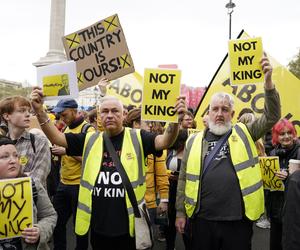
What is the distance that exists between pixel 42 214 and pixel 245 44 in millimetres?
2170

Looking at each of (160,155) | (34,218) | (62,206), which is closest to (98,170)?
(160,155)

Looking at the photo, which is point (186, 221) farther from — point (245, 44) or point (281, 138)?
point (245, 44)

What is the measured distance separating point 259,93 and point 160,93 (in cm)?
288

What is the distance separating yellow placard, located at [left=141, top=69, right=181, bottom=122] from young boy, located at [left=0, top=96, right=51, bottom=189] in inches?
35.3

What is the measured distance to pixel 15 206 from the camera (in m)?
2.07

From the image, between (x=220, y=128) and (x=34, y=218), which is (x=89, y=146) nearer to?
(x=34, y=218)

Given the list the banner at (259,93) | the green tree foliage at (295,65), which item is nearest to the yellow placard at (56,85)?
the banner at (259,93)

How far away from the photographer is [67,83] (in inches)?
122

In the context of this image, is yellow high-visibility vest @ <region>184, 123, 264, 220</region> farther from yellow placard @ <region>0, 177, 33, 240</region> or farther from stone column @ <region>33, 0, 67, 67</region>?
stone column @ <region>33, 0, 67, 67</region>

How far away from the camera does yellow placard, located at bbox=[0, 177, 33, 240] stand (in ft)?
6.68

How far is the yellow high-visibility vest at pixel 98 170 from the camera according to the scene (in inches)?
106

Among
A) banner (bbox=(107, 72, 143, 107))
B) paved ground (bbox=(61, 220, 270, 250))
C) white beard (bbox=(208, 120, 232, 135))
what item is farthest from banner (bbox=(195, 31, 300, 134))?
white beard (bbox=(208, 120, 232, 135))

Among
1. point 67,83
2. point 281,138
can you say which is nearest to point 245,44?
point 281,138

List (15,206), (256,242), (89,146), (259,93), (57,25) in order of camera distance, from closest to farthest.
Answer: (15,206)
(89,146)
(256,242)
(259,93)
(57,25)
